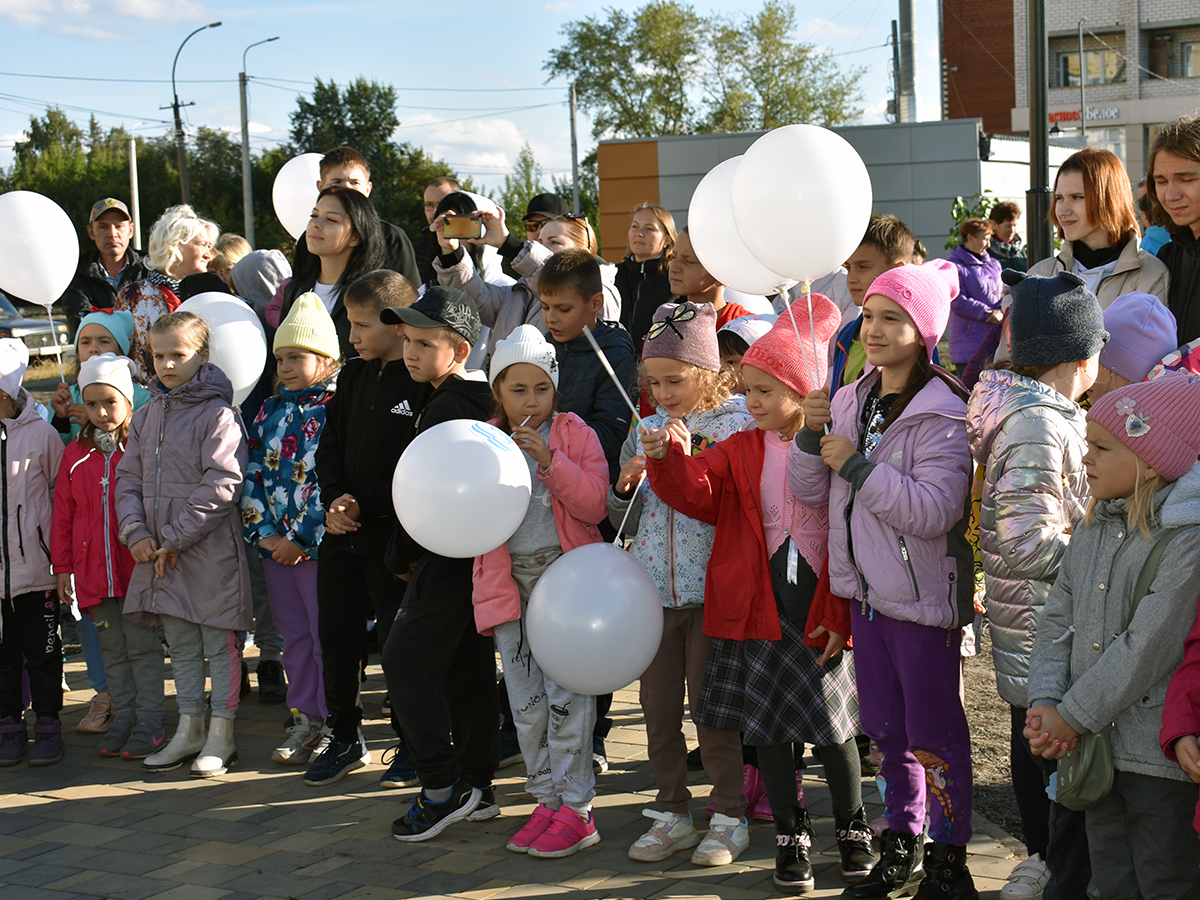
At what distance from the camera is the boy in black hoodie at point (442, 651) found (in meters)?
4.22

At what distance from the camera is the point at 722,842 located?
3.82 meters

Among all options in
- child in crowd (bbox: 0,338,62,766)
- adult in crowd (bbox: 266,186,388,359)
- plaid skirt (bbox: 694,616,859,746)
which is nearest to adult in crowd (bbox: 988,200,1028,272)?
adult in crowd (bbox: 266,186,388,359)

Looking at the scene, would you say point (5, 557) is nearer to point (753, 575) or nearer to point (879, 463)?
point (753, 575)

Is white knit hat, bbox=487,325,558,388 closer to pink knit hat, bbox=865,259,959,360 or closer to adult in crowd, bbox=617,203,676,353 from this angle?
pink knit hat, bbox=865,259,959,360

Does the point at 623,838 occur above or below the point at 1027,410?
below

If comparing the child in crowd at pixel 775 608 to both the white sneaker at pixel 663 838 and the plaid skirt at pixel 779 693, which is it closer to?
the plaid skirt at pixel 779 693

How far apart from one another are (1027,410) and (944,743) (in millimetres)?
1023

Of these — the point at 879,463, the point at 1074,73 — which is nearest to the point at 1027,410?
the point at 879,463

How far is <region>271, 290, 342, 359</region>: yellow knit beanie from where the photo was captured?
16.6 feet

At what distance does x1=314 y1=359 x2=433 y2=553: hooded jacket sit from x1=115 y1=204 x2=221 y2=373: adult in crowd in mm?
1904

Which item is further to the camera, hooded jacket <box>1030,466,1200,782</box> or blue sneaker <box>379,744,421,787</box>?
blue sneaker <box>379,744,421,787</box>

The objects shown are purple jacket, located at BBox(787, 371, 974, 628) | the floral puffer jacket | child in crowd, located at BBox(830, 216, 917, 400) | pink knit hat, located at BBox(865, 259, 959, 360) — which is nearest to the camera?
purple jacket, located at BBox(787, 371, 974, 628)

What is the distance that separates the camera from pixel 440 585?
429 cm

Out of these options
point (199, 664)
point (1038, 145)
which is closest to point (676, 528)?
point (199, 664)
